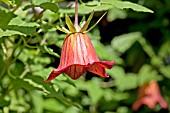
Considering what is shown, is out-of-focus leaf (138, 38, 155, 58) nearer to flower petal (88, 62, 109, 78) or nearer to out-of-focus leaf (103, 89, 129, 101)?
out-of-focus leaf (103, 89, 129, 101)

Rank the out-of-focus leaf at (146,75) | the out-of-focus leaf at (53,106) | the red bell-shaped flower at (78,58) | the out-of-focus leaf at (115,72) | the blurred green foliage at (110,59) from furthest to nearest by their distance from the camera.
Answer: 1. the out-of-focus leaf at (146,75)
2. the out-of-focus leaf at (115,72)
3. the out-of-focus leaf at (53,106)
4. the blurred green foliage at (110,59)
5. the red bell-shaped flower at (78,58)

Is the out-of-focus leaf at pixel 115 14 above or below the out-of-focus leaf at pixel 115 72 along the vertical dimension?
above

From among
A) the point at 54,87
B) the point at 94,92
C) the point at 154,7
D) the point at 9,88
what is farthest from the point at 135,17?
the point at 54,87

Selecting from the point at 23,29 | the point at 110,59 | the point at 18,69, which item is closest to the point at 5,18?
the point at 23,29

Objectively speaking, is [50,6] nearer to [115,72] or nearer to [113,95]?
[115,72]

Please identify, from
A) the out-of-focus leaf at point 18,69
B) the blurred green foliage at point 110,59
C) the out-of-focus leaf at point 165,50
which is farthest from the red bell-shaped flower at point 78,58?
the out-of-focus leaf at point 165,50

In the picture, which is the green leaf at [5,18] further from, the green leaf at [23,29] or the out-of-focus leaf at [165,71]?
the out-of-focus leaf at [165,71]

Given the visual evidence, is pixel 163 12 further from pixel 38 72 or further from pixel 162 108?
pixel 38 72
